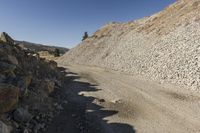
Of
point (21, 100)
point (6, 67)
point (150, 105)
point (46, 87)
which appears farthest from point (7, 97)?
point (150, 105)

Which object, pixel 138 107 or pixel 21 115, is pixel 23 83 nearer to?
pixel 21 115

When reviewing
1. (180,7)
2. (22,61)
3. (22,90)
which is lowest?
(22,90)

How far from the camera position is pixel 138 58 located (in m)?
37.3

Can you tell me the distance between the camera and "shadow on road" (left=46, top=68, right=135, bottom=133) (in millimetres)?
14977

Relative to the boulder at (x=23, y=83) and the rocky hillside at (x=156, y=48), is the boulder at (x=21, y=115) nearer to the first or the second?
the boulder at (x=23, y=83)

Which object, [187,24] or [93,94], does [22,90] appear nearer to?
[93,94]

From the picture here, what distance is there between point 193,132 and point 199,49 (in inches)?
637

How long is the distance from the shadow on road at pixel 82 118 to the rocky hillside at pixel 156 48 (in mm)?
10623

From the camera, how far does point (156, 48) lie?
3672 centimetres

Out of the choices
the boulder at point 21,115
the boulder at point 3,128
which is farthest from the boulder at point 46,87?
the boulder at point 3,128

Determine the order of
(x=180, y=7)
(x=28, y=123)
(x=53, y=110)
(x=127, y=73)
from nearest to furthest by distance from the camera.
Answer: (x=28, y=123) < (x=53, y=110) < (x=127, y=73) < (x=180, y=7)

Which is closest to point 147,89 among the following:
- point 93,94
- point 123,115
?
point 93,94

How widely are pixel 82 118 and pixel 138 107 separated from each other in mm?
5205

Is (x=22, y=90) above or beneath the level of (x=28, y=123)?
above
